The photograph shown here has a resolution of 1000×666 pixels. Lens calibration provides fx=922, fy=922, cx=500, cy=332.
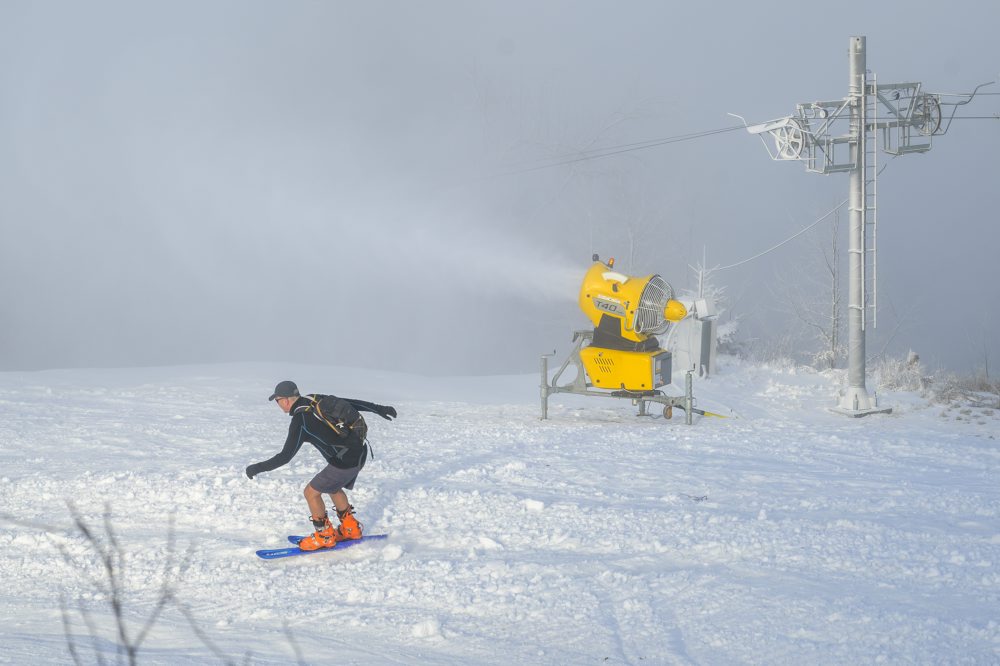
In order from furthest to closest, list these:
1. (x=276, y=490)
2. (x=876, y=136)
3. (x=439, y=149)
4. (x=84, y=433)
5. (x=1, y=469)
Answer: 1. (x=439, y=149)
2. (x=876, y=136)
3. (x=84, y=433)
4. (x=1, y=469)
5. (x=276, y=490)

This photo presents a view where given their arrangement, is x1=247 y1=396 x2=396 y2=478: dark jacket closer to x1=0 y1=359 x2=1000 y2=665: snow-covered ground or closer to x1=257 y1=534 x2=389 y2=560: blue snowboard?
x1=257 y1=534 x2=389 y2=560: blue snowboard

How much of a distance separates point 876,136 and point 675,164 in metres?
35.6

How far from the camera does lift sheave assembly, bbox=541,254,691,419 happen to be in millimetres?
12992

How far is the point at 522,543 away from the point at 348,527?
54.0 inches

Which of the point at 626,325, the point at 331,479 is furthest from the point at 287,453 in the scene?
the point at 626,325

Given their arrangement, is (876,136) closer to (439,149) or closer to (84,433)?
(84,433)

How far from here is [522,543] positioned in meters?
7.28

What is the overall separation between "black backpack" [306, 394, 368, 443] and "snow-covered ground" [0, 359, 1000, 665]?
98 centimetres

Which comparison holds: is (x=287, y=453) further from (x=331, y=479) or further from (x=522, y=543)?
(x=522, y=543)

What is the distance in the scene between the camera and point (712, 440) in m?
11.9

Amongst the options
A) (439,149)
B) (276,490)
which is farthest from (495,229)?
(276,490)

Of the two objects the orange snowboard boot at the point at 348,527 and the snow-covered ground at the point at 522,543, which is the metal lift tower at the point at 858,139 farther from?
the orange snowboard boot at the point at 348,527

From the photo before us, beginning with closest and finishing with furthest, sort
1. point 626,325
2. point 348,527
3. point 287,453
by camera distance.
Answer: point 287,453
point 348,527
point 626,325

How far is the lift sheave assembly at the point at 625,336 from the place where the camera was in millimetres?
12992
